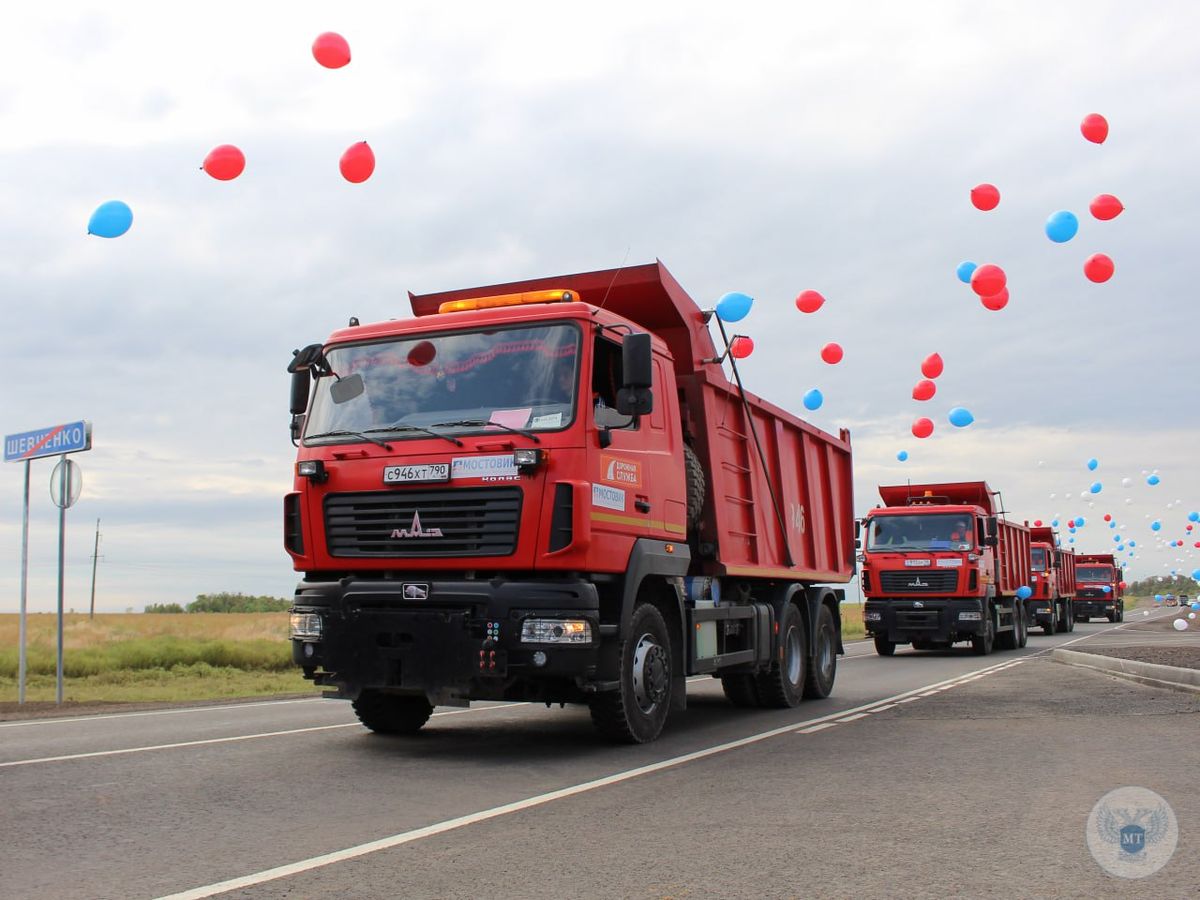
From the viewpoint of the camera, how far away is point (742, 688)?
12430 millimetres

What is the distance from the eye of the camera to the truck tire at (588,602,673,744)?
8469mm

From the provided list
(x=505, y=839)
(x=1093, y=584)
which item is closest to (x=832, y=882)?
(x=505, y=839)

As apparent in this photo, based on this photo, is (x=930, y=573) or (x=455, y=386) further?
(x=930, y=573)

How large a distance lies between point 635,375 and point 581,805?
9.91 ft

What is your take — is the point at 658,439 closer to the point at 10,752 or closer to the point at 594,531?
the point at 594,531

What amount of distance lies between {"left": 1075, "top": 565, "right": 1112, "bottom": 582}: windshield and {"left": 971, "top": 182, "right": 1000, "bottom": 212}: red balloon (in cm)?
4492

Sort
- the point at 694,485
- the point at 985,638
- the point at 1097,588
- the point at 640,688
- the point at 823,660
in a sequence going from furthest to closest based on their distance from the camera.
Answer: the point at 1097,588
the point at 985,638
the point at 823,660
the point at 694,485
the point at 640,688

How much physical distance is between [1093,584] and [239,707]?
49269mm

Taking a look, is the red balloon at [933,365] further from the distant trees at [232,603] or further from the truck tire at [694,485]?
the distant trees at [232,603]

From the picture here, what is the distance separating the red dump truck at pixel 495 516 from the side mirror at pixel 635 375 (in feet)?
0.05

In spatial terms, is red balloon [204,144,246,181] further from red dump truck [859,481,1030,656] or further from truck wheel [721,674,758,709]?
red dump truck [859,481,1030,656]

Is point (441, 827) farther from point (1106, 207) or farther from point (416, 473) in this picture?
point (1106, 207)

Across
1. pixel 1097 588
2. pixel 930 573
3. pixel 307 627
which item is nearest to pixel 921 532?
pixel 930 573

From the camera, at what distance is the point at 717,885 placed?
4637 millimetres
